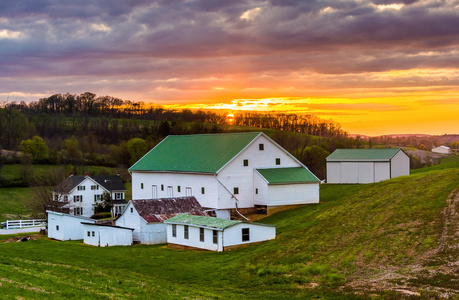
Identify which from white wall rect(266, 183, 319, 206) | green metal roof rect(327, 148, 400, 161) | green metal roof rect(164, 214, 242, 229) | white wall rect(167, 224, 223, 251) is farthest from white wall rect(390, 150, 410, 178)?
white wall rect(167, 224, 223, 251)

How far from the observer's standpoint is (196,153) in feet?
198

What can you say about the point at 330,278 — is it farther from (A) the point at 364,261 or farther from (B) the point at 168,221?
(B) the point at 168,221

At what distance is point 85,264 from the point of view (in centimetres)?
3234

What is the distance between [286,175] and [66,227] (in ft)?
73.2

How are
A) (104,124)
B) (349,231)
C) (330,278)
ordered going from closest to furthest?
(330,278) < (349,231) < (104,124)

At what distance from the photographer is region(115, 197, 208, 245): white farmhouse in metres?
46.9


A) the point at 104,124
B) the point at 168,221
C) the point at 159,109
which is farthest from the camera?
the point at 159,109

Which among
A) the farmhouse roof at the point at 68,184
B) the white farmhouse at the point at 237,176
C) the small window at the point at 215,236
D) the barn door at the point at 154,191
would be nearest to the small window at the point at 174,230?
the small window at the point at 215,236

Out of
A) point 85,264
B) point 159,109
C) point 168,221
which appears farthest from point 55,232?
point 159,109

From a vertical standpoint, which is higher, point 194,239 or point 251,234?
point 251,234

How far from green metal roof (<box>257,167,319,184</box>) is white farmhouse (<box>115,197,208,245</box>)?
309 inches

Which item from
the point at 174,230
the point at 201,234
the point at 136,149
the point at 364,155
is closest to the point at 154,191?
the point at 174,230

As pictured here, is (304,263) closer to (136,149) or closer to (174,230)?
(174,230)

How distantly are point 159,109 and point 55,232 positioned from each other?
146150mm
